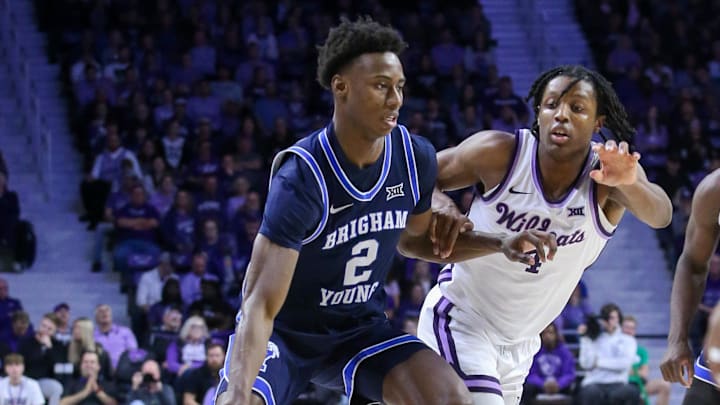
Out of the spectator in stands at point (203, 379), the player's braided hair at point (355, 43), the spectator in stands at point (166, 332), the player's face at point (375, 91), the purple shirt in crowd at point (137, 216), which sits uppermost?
the player's braided hair at point (355, 43)

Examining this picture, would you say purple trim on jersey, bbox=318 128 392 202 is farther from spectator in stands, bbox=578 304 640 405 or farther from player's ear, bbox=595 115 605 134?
spectator in stands, bbox=578 304 640 405

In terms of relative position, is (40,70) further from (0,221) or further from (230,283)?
(230,283)

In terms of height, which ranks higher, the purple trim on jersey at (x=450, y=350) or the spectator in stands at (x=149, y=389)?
the purple trim on jersey at (x=450, y=350)

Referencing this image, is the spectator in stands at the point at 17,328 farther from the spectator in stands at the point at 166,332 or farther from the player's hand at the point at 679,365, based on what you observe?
the player's hand at the point at 679,365

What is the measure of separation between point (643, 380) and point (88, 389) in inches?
212

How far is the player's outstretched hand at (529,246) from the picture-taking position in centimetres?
482

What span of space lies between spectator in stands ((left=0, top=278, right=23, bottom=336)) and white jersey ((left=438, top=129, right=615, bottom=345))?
7.13 meters

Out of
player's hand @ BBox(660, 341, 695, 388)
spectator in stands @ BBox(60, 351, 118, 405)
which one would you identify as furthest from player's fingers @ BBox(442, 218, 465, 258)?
spectator in stands @ BBox(60, 351, 118, 405)

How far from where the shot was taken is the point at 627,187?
5211 mm

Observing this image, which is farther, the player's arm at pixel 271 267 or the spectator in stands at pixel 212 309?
the spectator in stands at pixel 212 309

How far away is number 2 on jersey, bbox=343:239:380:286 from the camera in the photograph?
4867 mm

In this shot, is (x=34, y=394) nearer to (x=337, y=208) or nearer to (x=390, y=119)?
(x=337, y=208)

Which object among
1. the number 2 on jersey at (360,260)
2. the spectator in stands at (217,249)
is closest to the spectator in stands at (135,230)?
the spectator in stands at (217,249)

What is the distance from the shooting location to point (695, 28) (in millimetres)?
17312
